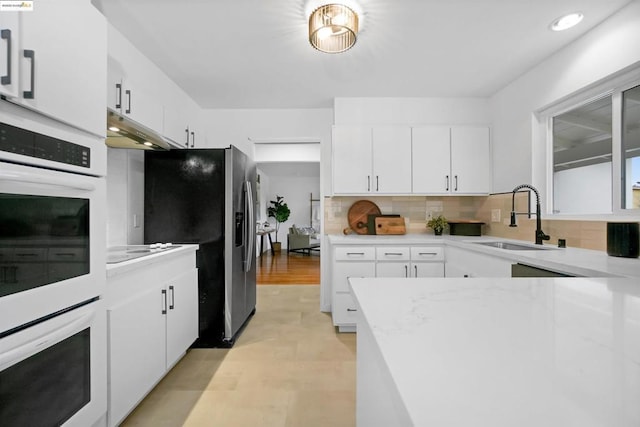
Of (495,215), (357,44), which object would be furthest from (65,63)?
(495,215)

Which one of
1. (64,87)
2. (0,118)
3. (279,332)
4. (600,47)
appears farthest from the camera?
(279,332)

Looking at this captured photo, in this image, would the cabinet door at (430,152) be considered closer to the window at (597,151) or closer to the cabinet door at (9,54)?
the window at (597,151)

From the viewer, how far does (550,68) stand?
2.37 meters

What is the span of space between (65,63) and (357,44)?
1776 mm

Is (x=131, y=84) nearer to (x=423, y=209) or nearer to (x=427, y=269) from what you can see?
(x=427, y=269)

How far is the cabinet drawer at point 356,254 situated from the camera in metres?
2.79

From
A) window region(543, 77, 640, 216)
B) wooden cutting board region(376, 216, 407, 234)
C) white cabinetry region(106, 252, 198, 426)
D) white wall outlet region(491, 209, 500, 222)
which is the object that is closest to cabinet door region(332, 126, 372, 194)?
wooden cutting board region(376, 216, 407, 234)

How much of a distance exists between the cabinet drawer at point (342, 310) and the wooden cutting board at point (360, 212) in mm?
861

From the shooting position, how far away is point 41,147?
99cm

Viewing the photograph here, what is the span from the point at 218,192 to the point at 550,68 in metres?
2.91

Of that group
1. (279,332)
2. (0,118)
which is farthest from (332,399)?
(0,118)

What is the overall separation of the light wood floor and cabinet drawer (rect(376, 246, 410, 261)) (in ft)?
6.40

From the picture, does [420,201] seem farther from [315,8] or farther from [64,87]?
[64,87]

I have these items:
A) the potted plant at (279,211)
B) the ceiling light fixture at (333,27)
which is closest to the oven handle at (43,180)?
the ceiling light fixture at (333,27)
